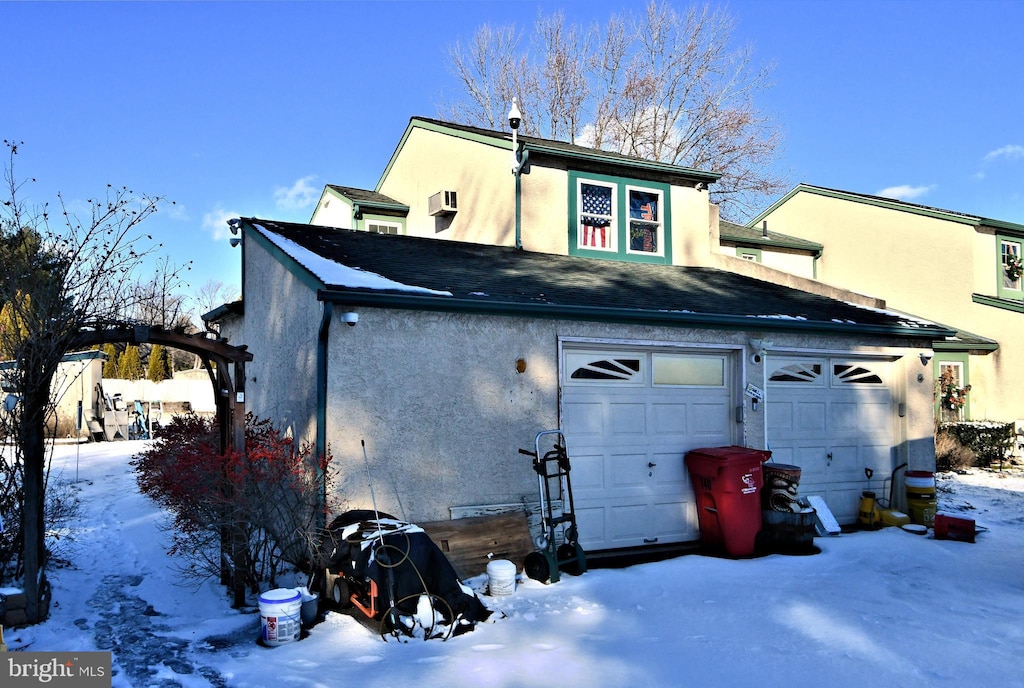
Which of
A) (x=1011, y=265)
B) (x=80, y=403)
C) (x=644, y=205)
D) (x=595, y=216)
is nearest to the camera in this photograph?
(x=595, y=216)

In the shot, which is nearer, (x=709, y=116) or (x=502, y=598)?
(x=502, y=598)

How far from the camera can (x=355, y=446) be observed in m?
6.95

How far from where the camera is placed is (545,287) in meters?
8.88

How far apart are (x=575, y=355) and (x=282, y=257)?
3.44m

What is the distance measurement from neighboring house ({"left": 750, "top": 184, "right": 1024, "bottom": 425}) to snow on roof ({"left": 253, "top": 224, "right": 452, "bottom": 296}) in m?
14.9

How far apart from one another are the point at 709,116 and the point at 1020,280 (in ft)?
38.4

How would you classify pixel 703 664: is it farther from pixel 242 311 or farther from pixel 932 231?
pixel 932 231

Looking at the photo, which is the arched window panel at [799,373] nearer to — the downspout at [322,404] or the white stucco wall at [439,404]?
the white stucco wall at [439,404]

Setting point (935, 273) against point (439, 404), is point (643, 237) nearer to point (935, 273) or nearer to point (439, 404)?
point (439, 404)

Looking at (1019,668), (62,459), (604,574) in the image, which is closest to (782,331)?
(604,574)

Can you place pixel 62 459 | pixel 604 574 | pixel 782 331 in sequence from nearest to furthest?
pixel 604 574 → pixel 782 331 → pixel 62 459

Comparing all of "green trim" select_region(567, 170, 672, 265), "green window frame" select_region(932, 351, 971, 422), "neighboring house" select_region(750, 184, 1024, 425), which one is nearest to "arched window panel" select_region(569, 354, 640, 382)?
"green trim" select_region(567, 170, 672, 265)

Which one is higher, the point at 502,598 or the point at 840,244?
the point at 840,244

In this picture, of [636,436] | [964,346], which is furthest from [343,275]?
[964,346]
